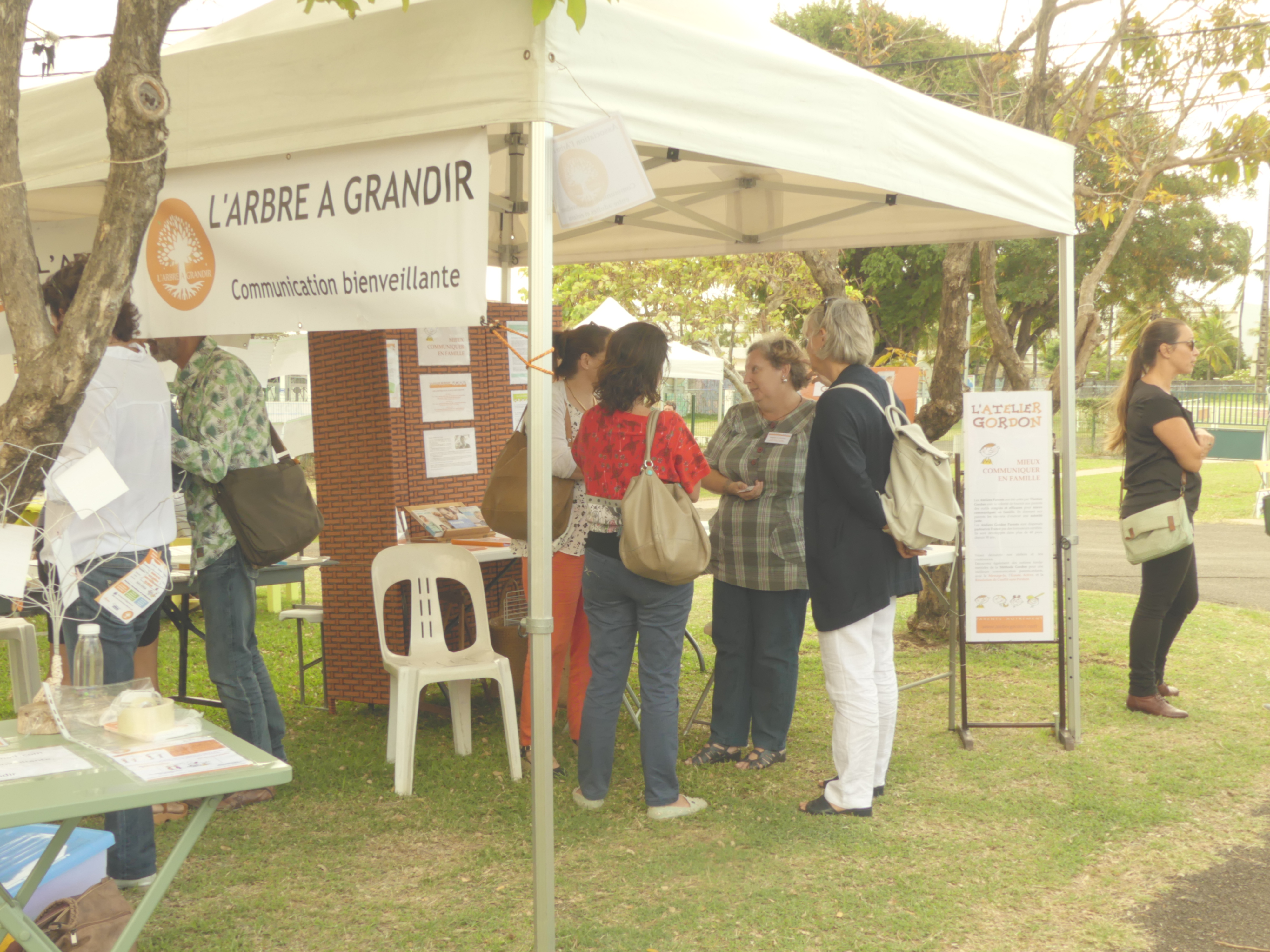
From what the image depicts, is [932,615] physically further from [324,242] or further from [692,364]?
[692,364]

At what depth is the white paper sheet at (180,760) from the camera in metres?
2.15

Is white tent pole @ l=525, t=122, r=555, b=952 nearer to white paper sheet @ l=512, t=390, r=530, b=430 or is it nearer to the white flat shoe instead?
the white flat shoe

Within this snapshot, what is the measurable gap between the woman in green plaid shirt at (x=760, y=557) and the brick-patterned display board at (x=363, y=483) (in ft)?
4.04

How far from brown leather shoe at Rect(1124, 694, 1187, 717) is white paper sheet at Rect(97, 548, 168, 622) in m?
4.40

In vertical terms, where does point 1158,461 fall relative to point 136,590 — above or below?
above

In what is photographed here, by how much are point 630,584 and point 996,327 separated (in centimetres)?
360

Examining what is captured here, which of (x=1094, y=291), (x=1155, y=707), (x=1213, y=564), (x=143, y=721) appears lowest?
(x=1213, y=564)

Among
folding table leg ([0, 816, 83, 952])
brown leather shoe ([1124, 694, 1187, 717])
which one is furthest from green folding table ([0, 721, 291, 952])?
brown leather shoe ([1124, 694, 1187, 717])

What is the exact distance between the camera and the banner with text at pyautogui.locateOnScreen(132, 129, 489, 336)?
2.87m

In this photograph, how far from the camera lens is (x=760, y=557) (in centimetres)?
423

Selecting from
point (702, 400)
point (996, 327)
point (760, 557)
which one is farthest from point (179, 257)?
point (702, 400)

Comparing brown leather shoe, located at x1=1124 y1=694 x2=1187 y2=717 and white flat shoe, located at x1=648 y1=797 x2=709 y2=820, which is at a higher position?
white flat shoe, located at x1=648 y1=797 x2=709 y2=820

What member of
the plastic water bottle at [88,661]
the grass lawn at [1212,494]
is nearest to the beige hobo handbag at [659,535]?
the plastic water bottle at [88,661]

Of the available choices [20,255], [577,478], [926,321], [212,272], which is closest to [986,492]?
[577,478]
